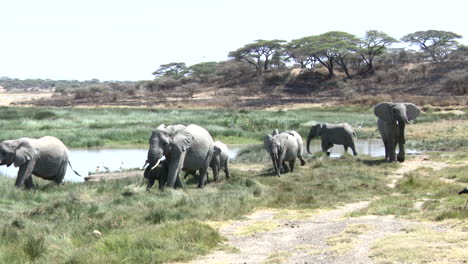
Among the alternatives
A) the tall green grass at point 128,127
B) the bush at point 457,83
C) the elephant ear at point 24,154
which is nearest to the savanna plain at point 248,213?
the elephant ear at point 24,154

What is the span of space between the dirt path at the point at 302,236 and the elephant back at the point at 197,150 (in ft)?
10.4

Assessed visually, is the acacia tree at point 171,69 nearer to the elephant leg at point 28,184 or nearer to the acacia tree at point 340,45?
the acacia tree at point 340,45

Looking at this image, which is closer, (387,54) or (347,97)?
(347,97)

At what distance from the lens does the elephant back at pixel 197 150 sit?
1512 centimetres

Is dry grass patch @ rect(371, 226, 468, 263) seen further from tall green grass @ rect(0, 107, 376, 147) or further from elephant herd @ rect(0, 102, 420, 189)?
tall green grass @ rect(0, 107, 376, 147)

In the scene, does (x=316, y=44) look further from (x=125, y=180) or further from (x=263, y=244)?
(x=263, y=244)

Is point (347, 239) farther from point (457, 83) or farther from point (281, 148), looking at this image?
point (457, 83)

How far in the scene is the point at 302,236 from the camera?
969 centimetres

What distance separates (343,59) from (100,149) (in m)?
55.6

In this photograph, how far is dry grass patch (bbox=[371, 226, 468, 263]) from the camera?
24.6ft

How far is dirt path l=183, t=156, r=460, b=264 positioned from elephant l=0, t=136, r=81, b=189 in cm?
629

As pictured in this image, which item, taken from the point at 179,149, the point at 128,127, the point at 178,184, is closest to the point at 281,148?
the point at 178,184

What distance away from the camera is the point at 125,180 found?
1659cm

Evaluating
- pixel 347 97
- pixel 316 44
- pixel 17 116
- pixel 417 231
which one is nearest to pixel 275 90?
pixel 316 44
